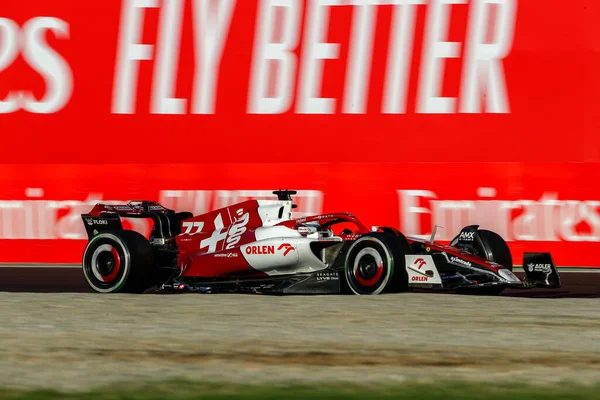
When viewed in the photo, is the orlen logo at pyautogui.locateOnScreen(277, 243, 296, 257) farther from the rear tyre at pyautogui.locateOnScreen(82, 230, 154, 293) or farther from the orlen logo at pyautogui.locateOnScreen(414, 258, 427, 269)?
the rear tyre at pyautogui.locateOnScreen(82, 230, 154, 293)

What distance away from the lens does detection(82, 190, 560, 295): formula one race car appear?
498 inches

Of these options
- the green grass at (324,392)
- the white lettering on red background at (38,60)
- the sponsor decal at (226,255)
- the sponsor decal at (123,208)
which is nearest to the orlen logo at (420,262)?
the sponsor decal at (226,255)

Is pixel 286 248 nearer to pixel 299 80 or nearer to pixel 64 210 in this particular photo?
pixel 64 210

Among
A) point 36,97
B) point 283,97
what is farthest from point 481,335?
point 36,97

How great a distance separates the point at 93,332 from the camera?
9922mm

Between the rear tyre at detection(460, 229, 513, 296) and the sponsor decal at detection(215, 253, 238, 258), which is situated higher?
the rear tyre at detection(460, 229, 513, 296)

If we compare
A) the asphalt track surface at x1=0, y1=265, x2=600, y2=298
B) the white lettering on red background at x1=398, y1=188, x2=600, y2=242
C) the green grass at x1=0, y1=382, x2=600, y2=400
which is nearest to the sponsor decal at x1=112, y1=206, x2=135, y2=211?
the asphalt track surface at x1=0, y1=265, x2=600, y2=298

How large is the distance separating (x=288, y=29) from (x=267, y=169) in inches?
105

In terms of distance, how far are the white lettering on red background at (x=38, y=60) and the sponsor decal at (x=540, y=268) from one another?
9.33 m

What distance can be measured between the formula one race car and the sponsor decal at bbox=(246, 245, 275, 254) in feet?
0.04

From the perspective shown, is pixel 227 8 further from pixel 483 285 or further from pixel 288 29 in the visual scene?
pixel 483 285

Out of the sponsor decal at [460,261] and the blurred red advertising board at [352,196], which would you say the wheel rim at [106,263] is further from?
the blurred red advertising board at [352,196]

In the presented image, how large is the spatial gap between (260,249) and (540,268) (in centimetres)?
318

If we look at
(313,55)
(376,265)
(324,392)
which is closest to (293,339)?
(324,392)
